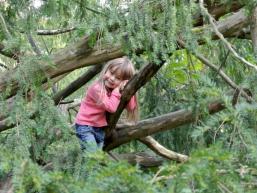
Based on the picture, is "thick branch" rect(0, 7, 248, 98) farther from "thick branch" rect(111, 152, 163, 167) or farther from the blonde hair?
"thick branch" rect(111, 152, 163, 167)

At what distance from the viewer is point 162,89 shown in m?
4.00

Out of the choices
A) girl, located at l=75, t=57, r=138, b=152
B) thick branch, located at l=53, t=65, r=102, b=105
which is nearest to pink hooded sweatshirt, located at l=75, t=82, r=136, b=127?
girl, located at l=75, t=57, r=138, b=152

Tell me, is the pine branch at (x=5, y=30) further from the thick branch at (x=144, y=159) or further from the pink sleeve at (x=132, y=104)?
the thick branch at (x=144, y=159)

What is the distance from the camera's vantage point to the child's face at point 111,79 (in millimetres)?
3195

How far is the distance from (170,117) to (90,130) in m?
0.49

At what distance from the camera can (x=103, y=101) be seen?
3131 millimetres

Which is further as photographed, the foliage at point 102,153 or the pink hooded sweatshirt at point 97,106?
the pink hooded sweatshirt at point 97,106

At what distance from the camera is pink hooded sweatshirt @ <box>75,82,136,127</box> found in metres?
3.13

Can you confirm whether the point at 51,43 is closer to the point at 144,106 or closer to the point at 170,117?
the point at 144,106

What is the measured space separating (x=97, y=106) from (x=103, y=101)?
0.15 metres

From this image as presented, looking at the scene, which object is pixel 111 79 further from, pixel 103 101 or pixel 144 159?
pixel 144 159

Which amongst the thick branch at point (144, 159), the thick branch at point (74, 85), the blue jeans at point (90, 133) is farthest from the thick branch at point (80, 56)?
the thick branch at point (144, 159)

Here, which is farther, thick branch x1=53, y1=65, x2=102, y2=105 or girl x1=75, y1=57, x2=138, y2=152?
thick branch x1=53, y1=65, x2=102, y2=105

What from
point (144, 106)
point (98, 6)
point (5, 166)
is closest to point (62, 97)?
point (144, 106)
